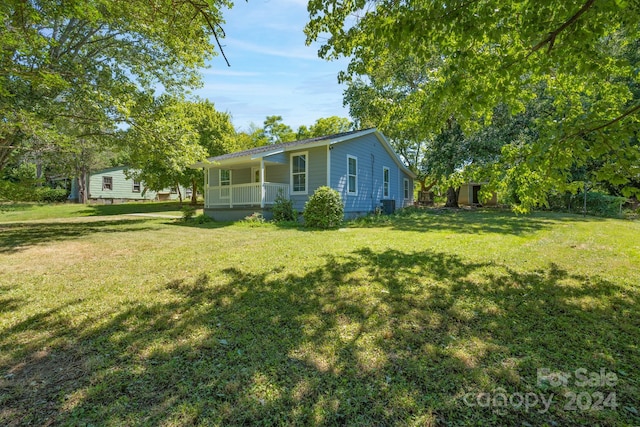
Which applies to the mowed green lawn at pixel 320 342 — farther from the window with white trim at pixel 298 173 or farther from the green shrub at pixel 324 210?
the window with white trim at pixel 298 173

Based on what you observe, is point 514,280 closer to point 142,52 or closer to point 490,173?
point 490,173

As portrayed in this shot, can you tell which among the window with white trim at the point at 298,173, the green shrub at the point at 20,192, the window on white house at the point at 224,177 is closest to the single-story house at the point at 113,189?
the window on white house at the point at 224,177

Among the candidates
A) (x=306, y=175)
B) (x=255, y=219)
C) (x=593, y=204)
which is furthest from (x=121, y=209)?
(x=593, y=204)

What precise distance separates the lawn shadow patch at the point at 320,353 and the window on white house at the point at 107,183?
34557 mm

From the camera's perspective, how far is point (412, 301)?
3754 millimetres

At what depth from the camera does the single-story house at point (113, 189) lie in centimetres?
3086

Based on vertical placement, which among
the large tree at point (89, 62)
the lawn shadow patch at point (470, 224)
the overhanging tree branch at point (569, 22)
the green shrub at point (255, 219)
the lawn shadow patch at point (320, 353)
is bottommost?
the lawn shadow patch at point (320, 353)

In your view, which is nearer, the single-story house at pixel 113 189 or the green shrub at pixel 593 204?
the green shrub at pixel 593 204

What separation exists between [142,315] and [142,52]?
1211 cm

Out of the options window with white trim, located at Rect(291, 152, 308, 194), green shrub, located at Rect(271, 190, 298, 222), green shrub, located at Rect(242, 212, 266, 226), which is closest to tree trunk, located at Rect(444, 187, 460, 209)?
window with white trim, located at Rect(291, 152, 308, 194)

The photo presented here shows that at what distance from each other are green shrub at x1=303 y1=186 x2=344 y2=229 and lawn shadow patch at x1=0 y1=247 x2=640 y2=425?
6.13 meters

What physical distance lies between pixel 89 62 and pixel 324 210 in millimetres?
9781

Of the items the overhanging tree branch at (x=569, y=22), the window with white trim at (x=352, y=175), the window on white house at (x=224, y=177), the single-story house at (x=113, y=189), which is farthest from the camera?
the single-story house at (x=113, y=189)

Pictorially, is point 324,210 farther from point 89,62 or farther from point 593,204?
point 593,204
